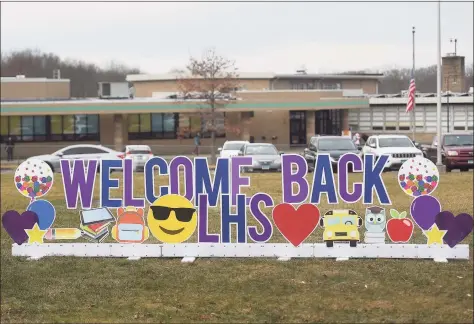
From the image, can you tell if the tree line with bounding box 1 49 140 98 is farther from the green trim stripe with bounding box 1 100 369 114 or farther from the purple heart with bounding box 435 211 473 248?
the purple heart with bounding box 435 211 473 248

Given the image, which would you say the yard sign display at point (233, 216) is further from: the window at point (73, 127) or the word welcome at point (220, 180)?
the window at point (73, 127)

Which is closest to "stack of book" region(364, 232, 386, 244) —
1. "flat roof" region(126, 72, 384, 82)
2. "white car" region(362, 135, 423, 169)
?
"white car" region(362, 135, 423, 169)

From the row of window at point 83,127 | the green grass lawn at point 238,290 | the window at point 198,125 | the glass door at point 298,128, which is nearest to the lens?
the green grass lawn at point 238,290

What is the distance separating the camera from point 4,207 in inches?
623

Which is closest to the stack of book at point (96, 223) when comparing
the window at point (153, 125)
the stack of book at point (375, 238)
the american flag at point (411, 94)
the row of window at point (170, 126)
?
the stack of book at point (375, 238)

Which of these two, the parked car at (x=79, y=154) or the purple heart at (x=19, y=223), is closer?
the purple heart at (x=19, y=223)

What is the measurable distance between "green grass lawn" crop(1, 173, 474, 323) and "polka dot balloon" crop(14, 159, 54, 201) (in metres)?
1.05

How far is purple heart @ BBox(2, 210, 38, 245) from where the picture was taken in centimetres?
1027

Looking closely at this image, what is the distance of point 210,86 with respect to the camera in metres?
27.0

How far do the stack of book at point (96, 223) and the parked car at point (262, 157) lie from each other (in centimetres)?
261

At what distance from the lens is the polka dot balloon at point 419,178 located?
377 inches

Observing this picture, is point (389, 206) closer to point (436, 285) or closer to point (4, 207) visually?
point (436, 285)

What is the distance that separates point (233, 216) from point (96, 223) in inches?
84.2

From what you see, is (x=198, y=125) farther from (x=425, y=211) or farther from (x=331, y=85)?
(x=425, y=211)
